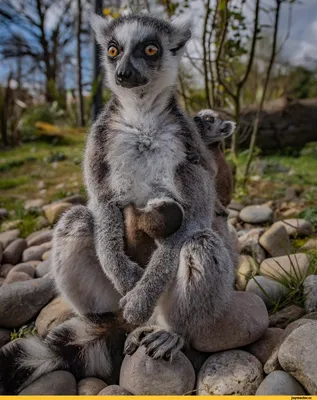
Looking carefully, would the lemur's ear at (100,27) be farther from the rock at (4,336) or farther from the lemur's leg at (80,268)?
the rock at (4,336)

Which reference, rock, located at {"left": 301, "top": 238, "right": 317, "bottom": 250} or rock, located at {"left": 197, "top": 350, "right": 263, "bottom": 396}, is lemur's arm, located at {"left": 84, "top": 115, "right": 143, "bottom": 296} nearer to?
rock, located at {"left": 197, "top": 350, "right": 263, "bottom": 396}

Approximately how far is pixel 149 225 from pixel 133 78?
0.71 meters

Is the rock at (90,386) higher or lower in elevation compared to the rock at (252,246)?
lower

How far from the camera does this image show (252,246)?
3562mm

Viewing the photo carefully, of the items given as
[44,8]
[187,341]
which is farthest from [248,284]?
[44,8]

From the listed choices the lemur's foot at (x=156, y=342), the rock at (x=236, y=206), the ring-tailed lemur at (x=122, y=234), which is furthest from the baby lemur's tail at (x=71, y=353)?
the rock at (x=236, y=206)

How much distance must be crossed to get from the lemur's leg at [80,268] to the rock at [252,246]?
1.50 m

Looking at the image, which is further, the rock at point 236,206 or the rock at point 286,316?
the rock at point 236,206

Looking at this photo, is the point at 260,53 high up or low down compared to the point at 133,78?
up

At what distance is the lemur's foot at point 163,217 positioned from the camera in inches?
80.1

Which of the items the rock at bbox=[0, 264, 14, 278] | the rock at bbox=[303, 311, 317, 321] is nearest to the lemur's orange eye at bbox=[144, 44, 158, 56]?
the rock at bbox=[303, 311, 317, 321]

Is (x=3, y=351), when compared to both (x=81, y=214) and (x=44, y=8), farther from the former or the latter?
(x=44, y=8)

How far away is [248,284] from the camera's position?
2.94 meters

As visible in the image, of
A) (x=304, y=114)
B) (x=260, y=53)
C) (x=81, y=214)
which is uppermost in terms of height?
(x=260, y=53)
